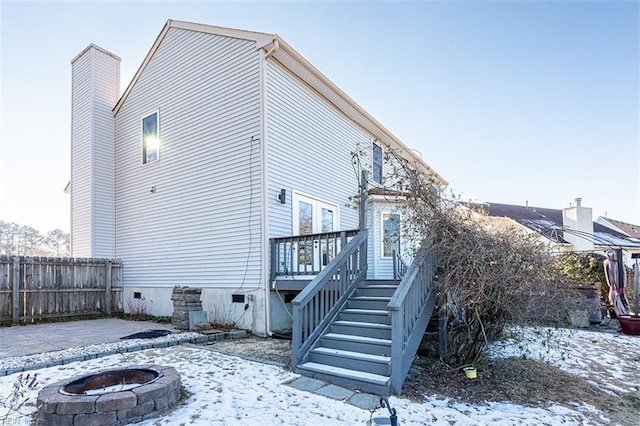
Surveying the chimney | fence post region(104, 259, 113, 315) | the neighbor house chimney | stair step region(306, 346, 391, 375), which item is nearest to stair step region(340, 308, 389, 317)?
stair step region(306, 346, 391, 375)

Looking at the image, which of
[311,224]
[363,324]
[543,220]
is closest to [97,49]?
[311,224]

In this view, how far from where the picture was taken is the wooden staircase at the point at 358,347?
13.7 feet

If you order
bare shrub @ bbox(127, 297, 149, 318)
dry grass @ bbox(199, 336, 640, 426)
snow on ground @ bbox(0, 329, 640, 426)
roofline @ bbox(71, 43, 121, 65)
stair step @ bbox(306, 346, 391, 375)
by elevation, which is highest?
roofline @ bbox(71, 43, 121, 65)

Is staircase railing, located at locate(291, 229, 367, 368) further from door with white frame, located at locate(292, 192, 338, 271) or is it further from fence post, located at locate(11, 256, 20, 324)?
fence post, located at locate(11, 256, 20, 324)

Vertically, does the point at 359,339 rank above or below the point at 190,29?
below

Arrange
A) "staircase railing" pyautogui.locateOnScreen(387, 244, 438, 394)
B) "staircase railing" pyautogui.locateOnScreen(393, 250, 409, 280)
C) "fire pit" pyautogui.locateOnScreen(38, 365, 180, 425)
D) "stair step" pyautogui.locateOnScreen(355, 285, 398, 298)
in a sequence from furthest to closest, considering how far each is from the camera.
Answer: "staircase railing" pyautogui.locateOnScreen(393, 250, 409, 280)
"stair step" pyautogui.locateOnScreen(355, 285, 398, 298)
"staircase railing" pyautogui.locateOnScreen(387, 244, 438, 394)
"fire pit" pyautogui.locateOnScreen(38, 365, 180, 425)

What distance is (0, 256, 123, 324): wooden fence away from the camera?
28.8 feet

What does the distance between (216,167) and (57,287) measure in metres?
5.49

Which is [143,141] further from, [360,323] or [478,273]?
[478,273]

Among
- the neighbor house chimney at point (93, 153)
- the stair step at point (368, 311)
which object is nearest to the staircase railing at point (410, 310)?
the stair step at point (368, 311)

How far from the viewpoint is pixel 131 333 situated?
7.27 meters

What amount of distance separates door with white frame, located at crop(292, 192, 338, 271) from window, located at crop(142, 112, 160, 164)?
4.35 meters

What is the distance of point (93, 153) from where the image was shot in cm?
1083

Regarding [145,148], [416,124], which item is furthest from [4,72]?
[416,124]
